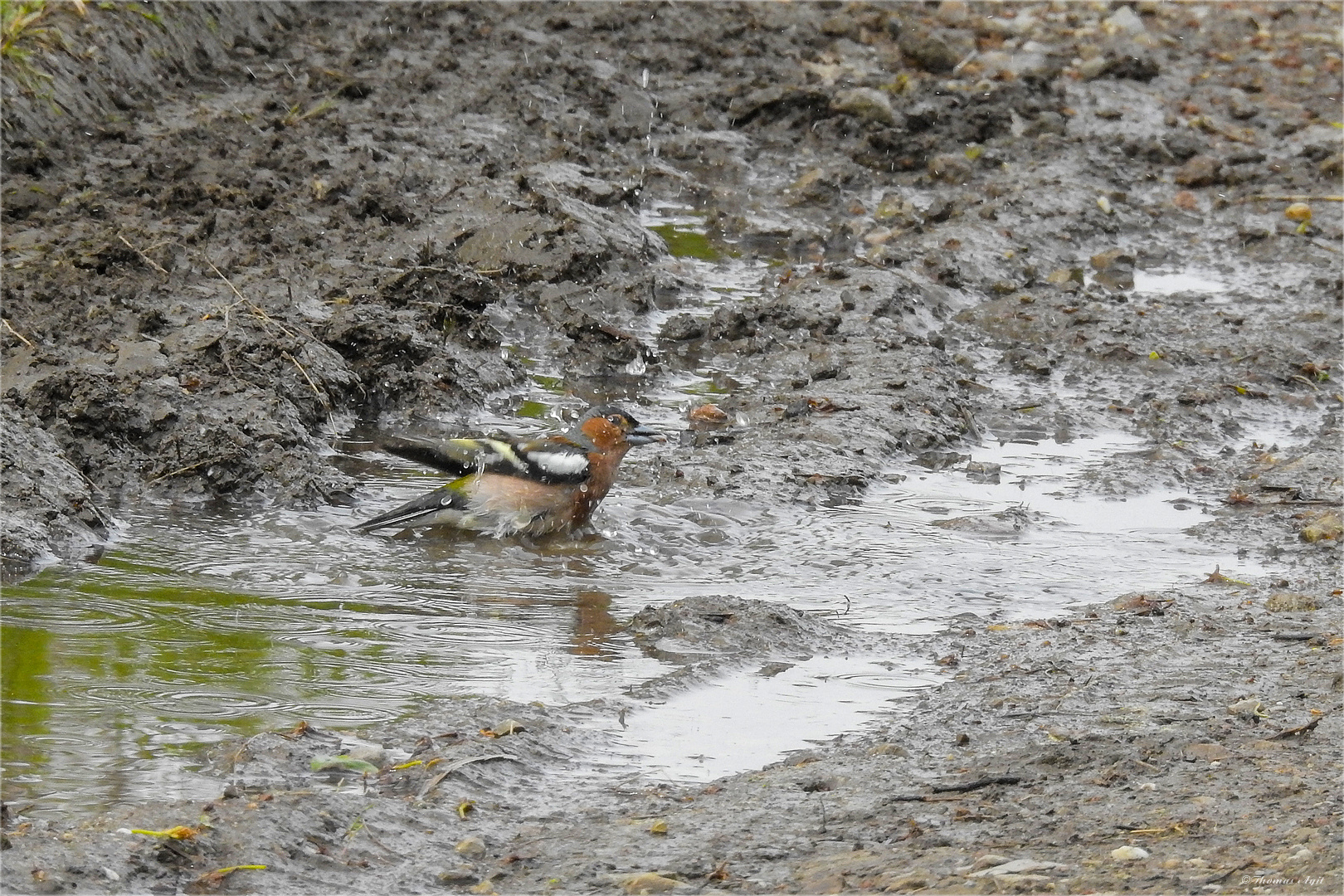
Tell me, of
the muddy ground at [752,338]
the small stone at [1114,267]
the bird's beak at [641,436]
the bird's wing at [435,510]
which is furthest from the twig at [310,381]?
the small stone at [1114,267]

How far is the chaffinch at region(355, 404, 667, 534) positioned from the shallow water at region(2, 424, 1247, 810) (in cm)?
9

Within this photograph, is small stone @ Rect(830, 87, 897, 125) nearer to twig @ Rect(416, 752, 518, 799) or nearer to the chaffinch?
the chaffinch

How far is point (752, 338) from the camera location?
322 inches

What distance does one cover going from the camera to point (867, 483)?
6.59 metres

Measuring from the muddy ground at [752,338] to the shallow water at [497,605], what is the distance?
0.18 metres

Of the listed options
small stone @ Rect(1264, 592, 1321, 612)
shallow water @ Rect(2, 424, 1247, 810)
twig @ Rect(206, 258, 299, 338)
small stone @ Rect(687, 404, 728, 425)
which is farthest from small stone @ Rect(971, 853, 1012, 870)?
twig @ Rect(206, 258, 299, 338)

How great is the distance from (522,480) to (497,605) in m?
0.71

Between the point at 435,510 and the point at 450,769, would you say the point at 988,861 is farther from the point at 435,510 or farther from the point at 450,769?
the point at 435,510

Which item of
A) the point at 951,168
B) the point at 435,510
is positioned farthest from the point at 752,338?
the point at 951,168

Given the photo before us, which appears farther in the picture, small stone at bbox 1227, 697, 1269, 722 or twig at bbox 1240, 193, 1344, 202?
twig at bbox 1240, 193, 1344, 202

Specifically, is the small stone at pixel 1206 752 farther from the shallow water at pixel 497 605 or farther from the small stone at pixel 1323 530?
the small stone at pixel 1323 530

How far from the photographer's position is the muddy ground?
3.55m

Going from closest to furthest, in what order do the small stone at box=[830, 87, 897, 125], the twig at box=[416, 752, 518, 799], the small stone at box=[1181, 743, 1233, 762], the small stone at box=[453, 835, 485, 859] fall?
the small stone at box=[453, 835, 485, 859] → the twig at box=[416, 752, 518, 799] → the small stone at box=[1181, 743, 1233, 762] → the small stone at box=[830, 87, 897, 125]

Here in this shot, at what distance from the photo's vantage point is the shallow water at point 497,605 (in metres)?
4.14
